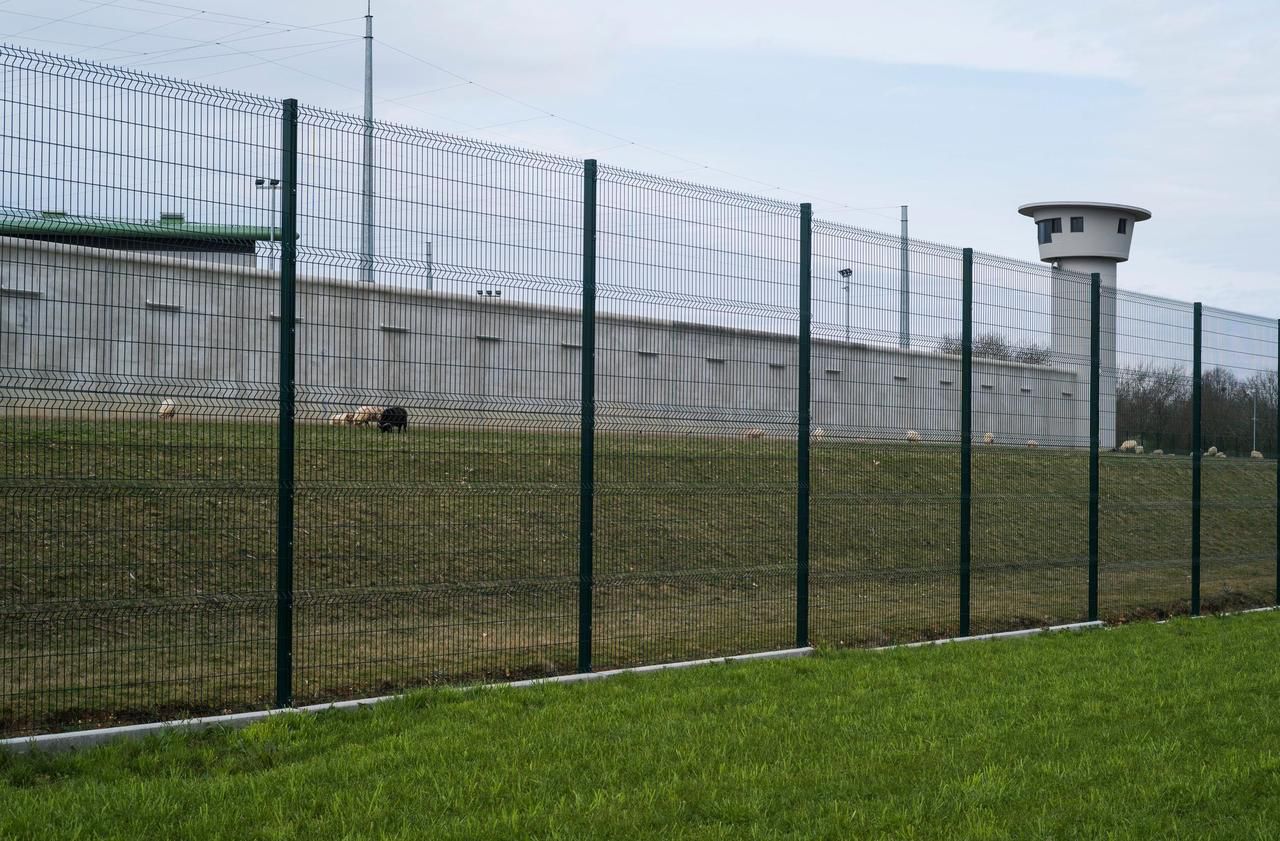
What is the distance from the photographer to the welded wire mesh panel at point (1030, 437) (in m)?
11.8

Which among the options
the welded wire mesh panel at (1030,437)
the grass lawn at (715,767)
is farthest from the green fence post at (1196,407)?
the grass lawn at (715,767)

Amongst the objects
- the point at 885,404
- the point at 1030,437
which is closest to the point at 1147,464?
the point at 1030,437

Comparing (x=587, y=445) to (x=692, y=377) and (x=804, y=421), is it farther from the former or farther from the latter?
(x=804, y=421)

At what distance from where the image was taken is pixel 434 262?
7.96 meters

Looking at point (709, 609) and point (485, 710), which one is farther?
point (709, 609)

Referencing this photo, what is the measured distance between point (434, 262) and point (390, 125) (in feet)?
2.90

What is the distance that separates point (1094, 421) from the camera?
12.7 m

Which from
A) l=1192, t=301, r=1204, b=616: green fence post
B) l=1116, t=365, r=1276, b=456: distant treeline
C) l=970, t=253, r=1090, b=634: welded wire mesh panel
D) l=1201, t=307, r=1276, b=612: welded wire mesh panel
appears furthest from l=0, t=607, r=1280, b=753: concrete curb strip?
l=1201, t=307, r=1276, b=612: welded wire mesh panel

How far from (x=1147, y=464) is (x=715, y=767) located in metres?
9.63

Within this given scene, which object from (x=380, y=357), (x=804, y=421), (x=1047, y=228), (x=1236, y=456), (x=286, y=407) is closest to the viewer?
(x=286, y=407)

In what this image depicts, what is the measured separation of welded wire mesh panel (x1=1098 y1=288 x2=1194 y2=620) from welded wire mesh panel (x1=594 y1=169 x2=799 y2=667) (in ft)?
14.8

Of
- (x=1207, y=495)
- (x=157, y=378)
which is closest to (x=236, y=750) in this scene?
(x=157, y=378)

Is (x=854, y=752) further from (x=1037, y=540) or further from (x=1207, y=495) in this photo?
(x=1207, y=495)

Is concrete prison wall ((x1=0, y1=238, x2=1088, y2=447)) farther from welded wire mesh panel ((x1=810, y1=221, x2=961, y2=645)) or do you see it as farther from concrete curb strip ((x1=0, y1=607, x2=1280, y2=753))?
concrete curb strip ((x1=0, y1=607, x2=1280, y2=753))
